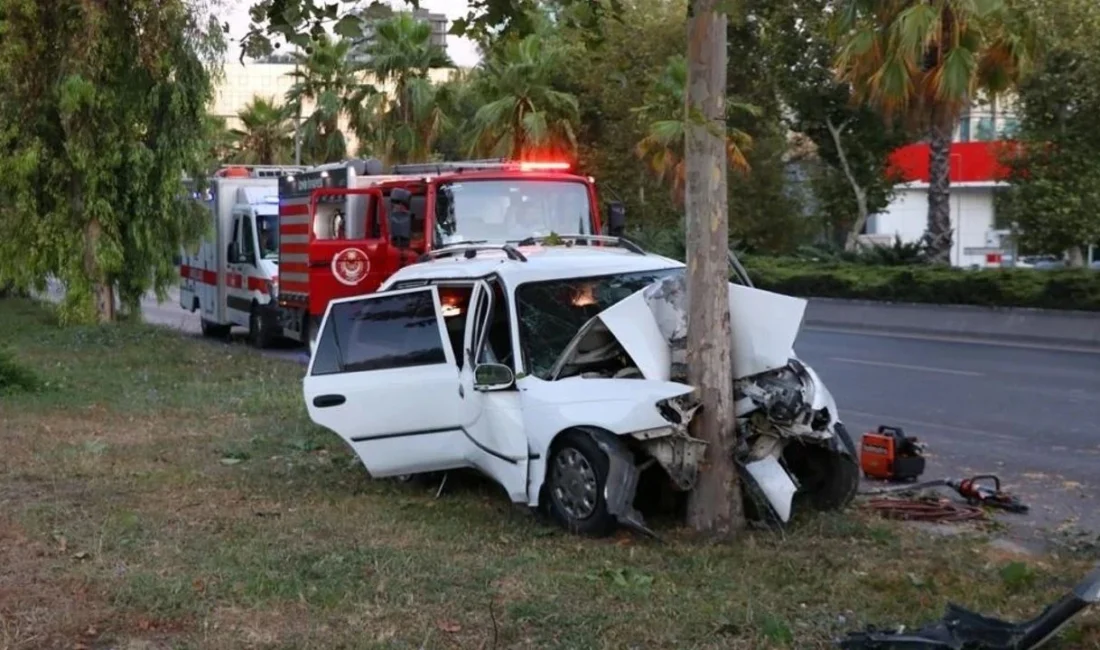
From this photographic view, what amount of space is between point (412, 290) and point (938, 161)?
2216 cm

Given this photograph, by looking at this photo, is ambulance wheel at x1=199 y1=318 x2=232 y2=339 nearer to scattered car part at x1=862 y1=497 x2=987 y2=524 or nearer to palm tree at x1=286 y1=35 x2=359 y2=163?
palm tree at x1=286 y1=35 x2=359 y2=163

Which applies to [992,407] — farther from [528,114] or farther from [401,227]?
[528,114]

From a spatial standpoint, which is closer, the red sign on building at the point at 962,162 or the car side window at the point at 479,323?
the car side window at the point at 479,323

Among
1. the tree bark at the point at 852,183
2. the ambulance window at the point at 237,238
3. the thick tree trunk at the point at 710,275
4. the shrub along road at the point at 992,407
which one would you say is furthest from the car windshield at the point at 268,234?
the thick tree trunk at the point at 710,275

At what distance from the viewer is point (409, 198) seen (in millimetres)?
16781

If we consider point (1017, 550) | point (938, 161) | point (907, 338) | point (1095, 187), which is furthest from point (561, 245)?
point (1095, 187)

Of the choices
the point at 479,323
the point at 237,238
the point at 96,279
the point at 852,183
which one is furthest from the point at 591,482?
the point at 852,183

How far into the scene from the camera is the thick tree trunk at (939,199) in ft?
97.3

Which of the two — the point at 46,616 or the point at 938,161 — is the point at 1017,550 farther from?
the point at 938,161

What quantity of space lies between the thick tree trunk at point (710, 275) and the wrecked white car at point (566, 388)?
0.39 feet

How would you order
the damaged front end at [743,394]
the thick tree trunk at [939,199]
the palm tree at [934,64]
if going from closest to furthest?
1. the damaged front end at [743,394]
2. the palm tree at [934,64]
3. the thick tree trunk at [939,199]

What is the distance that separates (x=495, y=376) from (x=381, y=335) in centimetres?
133

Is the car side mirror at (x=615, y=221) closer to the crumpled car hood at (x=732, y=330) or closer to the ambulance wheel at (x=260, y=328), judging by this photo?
the ambulance wheel at (x=260, y=328)

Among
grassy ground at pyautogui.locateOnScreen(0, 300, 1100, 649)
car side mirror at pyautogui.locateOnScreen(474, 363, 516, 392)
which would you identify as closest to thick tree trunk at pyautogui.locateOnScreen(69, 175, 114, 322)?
grassy ground at pyautogui.locateOnScreen(0, 300, 1100, 649)
